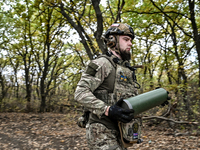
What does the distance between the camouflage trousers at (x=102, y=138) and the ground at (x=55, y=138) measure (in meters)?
3.74

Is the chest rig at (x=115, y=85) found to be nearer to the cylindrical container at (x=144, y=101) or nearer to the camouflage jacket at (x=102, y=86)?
the camouflage jacket at (x=102, y=86)

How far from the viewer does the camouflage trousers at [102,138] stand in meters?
1.81

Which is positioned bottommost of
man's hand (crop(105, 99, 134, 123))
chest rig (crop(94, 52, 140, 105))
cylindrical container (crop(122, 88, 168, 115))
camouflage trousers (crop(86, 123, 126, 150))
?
camouflage trousers (crop(86, 123, 126, 150))

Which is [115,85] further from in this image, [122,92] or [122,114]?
[122,114]

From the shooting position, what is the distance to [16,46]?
1232cm

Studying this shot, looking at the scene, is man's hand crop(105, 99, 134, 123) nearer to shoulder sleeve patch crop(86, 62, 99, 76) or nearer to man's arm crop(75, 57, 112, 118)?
man's arm crop(75, 57, 112, 118)

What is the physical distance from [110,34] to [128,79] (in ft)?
2.22

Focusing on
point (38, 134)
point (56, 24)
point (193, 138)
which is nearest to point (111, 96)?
point (193, 138)

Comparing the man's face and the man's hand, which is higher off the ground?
the man's face

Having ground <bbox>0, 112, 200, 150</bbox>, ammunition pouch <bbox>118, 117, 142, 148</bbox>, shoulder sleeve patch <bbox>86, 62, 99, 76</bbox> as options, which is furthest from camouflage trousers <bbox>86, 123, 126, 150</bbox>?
ground <bbox>0, 112, 200, 150</bbox>

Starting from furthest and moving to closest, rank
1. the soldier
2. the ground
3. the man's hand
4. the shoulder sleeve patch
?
the ground → the shoulder sleeve patch → the soldier → the man's hand

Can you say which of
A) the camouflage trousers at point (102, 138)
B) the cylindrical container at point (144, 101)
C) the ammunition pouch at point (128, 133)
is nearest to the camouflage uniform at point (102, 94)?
Result: the camouflage trousers at point (102, 138)

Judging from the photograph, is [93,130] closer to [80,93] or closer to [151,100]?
[80,93]

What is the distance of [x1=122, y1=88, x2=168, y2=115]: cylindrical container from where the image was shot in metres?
1.66
